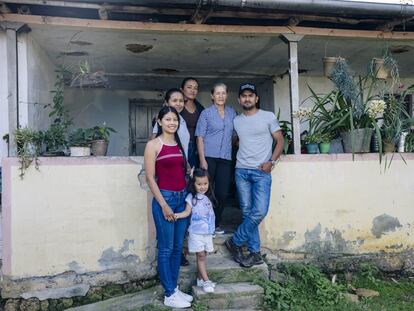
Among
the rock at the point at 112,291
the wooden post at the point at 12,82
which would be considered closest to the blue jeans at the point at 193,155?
the rock at the point at 112,291

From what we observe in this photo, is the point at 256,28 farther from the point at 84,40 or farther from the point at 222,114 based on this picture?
the point at 84,40

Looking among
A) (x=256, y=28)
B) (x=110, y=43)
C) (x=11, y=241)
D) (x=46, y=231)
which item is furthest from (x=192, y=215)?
(x=110, y=43)

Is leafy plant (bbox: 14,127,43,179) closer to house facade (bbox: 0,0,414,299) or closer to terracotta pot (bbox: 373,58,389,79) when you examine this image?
house facade (bbox: 0,0,414,299)

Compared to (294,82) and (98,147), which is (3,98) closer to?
(98,147)

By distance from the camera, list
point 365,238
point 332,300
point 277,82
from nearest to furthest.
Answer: point 332,300 → point 365,238 → point 277,82

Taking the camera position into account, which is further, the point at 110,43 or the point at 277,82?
the point at 277,82

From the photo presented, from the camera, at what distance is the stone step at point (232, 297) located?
359cm

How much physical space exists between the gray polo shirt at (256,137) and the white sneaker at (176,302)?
4.59 feet

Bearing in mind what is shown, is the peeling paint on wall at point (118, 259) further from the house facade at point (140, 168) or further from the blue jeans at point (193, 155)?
the blue jeans at point (193, 155)

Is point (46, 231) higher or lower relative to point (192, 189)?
lower

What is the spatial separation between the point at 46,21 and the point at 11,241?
7.32 feet

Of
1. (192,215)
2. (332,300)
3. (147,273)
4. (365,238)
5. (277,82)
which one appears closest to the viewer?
(192,215)

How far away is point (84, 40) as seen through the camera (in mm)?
4746

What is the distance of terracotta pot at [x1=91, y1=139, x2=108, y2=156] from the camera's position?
13.7 ft
